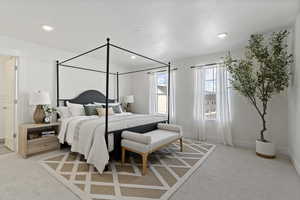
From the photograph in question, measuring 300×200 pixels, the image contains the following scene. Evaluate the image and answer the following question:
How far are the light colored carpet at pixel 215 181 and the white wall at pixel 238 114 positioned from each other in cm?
71

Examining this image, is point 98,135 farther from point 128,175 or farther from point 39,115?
point 39,115

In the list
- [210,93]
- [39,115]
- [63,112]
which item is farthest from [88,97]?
[210,93]

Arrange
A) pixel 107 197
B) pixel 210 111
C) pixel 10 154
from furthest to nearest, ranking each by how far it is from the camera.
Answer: pixel 210 111, pixel 10 154, pixel 107 197

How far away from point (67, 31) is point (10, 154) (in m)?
2.96

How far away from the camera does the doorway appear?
3.36 m

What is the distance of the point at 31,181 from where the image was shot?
7.09 feet

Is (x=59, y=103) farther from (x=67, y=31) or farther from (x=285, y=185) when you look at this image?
(x=285, y=185)

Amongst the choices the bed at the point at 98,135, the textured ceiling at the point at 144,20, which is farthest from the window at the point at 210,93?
the bed at the point at 98,135

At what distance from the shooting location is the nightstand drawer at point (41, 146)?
3.05 m

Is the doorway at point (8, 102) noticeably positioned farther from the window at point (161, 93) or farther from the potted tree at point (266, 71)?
the potted tree at point (266, 71)

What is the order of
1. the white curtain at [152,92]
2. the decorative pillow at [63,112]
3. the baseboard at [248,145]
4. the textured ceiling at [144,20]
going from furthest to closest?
the white curtain at [152,92] → the decorative pillow at [63,112] → the baseboard at [248,145] → the textured ceiling at [144,20]

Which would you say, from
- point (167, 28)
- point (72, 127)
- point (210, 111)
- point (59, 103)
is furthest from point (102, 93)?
point (210, 111)

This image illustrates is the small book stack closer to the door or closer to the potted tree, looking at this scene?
the door

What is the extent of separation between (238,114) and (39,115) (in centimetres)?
496
